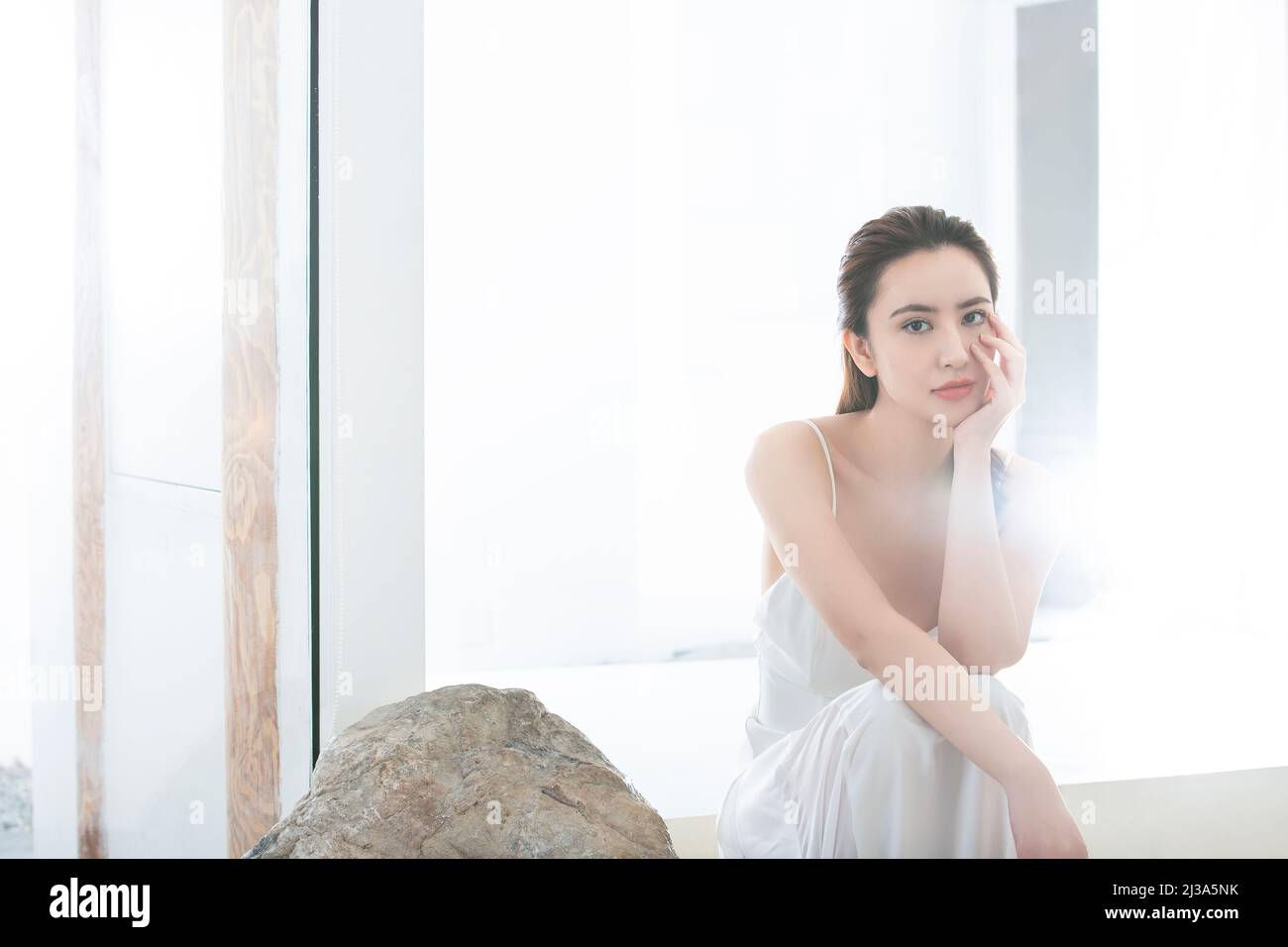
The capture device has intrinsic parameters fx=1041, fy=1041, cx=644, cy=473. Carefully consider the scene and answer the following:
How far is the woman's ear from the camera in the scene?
149 centimetres

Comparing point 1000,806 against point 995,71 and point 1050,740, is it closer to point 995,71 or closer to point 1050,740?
point 1050,740

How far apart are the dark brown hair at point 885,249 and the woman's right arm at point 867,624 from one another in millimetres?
186

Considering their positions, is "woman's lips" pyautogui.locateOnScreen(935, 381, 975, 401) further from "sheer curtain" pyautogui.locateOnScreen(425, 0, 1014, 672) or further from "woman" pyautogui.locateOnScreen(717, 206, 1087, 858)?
"sheer curtain" pyautogui.locateOnScreen(425, 0, 1014, 672)

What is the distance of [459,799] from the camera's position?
4.00 ft

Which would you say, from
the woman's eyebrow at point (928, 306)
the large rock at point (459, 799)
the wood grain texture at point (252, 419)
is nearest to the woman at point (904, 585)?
the woman's eyebrow at point (928, 306)

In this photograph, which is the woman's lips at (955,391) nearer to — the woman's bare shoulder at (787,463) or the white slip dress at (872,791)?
the woman's bare shoulder at (787,463)

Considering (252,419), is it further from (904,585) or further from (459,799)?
(904,585)

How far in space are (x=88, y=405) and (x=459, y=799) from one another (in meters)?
0.81

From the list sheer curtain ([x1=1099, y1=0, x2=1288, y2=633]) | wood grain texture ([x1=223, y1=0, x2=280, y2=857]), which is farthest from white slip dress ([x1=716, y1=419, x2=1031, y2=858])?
sheer curtain ([x1=1099, y1=0, x2=1288, y2=633])

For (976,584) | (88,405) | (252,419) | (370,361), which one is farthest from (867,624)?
(88,405)

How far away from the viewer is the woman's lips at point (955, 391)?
144cm

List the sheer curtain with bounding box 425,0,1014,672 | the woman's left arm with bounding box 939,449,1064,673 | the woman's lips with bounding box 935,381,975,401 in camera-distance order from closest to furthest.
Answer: the woman's left arm with bounding box 939,449,1064,673, the woman's lips with bounding box 935,381,975,401, the sheer curtain with bounding box 425,0,1014,672

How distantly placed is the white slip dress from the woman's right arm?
0.13 feet
